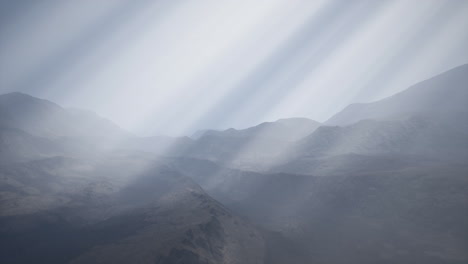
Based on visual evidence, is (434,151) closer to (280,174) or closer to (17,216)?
(280,174)

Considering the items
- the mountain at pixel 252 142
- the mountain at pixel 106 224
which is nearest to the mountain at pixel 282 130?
the mountain at pixel 252 142

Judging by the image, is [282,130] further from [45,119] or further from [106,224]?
[45,119]

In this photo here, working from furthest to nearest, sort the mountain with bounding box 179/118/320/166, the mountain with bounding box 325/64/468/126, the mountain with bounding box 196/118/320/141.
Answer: the mountain with bounding box 196/118/320/141
the mountain with bounding box 179/118/320/166
the mountain with bounding box 325/64/468/126

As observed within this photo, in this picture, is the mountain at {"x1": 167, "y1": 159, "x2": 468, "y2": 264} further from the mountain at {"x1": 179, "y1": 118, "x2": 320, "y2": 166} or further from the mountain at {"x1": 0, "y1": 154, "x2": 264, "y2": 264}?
the mountain at {"x1": 179, "y1": 118, "x2": 320, "y2": 166}

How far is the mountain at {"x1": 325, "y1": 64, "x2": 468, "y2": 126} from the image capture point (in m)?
103

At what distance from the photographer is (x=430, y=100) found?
117312 millimetres

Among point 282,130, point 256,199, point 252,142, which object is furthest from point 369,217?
point 282,130

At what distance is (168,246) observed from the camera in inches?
1139

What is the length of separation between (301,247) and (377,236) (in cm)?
1244

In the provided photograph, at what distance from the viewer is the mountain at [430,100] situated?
103438 millimetres

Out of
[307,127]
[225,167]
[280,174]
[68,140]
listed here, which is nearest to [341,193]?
[280,174]

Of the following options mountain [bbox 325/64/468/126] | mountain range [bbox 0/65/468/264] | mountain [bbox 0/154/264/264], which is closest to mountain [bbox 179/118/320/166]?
mountain range [bbox 0/65/468/264]

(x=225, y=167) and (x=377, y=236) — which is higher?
(x=225, y=167)

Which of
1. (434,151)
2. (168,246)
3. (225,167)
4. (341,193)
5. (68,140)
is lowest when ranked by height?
(434,151)
